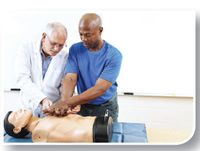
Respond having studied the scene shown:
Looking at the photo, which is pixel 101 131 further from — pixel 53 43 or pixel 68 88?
pixel 53 43

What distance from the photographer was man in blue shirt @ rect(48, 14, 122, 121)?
112 cm

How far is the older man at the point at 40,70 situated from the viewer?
1172 mm

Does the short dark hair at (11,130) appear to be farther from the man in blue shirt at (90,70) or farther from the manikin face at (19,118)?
the man in blue shirt at (90,70)

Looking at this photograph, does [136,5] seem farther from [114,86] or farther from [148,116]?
[148,116]

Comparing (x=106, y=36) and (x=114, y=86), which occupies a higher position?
(x=106, y=36)

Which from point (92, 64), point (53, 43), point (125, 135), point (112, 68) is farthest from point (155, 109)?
point (53, 43)

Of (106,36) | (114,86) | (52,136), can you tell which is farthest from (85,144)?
(106,36)

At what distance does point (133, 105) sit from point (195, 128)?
37 centimetres

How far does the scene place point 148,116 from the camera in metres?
1.21

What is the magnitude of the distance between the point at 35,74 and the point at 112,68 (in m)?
0.46

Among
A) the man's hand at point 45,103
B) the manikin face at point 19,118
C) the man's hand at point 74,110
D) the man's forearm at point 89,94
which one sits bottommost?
the manikin face at point 19,118

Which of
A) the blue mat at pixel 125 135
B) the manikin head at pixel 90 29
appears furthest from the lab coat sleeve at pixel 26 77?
the manikin head at pixel 90 29

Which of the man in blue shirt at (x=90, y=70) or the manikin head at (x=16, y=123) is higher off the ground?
the man in blue shirt at (x=90, y=70)

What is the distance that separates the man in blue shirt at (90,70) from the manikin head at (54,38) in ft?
0.25
